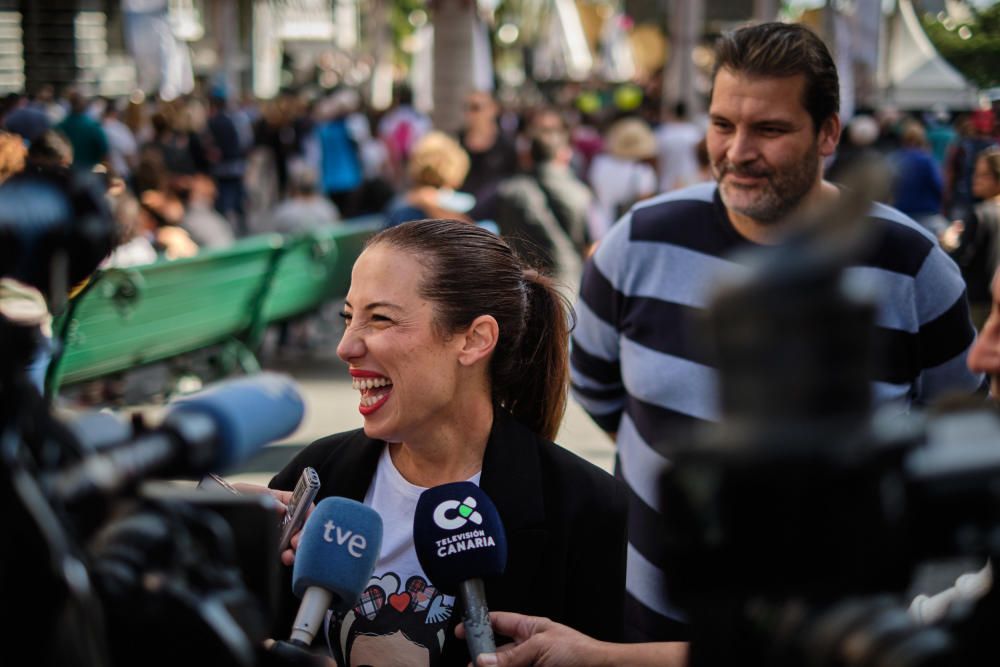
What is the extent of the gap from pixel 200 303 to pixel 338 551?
6493 mm

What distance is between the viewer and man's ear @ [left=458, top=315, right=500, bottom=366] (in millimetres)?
2727

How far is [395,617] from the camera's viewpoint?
2.52 m

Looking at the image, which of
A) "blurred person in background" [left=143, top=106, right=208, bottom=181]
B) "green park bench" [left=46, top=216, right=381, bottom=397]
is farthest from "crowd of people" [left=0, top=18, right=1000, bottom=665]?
"blurred person in background" [left=143, top=106, right=208, bottom=181]

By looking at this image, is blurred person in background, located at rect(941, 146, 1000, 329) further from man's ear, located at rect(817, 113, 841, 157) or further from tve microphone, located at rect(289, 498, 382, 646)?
tve microphone, located at rect(289, 498, 382, 646)

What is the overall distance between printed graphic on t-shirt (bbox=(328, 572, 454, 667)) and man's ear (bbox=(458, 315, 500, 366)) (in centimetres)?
46

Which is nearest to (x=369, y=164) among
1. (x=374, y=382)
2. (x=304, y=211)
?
(x=304, y=211)

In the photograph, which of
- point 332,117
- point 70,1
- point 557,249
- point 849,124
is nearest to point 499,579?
point 557,249

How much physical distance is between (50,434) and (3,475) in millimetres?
83

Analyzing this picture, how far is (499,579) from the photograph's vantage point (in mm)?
2545

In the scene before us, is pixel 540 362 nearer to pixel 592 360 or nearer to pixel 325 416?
pixel 592 360

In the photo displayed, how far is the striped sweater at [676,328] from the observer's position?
302cm

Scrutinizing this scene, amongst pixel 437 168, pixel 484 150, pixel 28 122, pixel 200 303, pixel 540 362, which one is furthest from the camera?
pixel 484 150

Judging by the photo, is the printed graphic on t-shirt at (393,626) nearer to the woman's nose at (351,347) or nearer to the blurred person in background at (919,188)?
the woman's nose at (351,347)

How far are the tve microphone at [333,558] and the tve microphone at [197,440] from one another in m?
0.67
